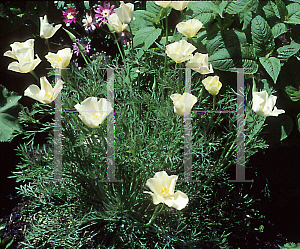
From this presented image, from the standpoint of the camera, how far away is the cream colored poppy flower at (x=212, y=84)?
3.80ft

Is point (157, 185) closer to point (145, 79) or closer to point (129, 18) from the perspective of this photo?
point (129, 18)

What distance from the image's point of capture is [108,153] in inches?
52.6

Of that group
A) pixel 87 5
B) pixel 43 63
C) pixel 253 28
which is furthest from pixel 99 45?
pixel 253 28

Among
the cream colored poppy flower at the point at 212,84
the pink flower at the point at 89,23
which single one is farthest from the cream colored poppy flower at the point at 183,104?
the pink flower at the point at 89,23

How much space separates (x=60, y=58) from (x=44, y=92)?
0.65 feet

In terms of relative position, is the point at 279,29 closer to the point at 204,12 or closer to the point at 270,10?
the point at 270,10

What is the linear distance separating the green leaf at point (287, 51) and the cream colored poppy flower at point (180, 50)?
1.88ft

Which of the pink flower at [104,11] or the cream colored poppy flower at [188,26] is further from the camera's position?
the pink flower at [104,11]

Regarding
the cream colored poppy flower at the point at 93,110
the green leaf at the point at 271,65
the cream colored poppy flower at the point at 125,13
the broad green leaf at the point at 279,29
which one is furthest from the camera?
the broad green leaf at the point at 279,29

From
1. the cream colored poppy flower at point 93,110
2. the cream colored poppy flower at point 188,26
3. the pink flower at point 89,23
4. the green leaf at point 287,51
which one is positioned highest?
the pink flower at point 89,23

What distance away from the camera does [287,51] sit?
150 centimetres

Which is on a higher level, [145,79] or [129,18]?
[129,18]

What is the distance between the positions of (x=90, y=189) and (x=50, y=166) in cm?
24

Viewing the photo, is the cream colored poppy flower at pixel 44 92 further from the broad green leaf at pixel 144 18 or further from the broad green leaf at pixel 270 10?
the broad green leaf at pixel 270 10
